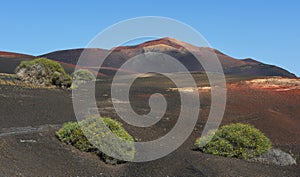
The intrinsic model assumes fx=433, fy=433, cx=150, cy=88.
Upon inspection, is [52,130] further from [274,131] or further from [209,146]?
[274,131]

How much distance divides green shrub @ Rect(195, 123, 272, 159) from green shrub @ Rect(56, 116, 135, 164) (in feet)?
8.33

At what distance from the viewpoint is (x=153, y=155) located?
40.4ft

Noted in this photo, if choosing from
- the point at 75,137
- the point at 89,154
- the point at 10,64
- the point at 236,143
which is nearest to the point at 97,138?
the point at 89,154

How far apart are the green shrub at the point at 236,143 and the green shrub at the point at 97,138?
254 centimetres

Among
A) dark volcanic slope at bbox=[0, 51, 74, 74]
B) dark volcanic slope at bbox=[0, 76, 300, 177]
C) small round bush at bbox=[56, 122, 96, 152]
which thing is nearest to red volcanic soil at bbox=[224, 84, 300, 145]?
dark volcanic slope at bbox=[0, 76, 300, 177]

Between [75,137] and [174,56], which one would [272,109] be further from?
[174,56]

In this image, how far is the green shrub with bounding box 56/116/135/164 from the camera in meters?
11.5

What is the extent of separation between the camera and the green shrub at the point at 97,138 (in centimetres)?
1151

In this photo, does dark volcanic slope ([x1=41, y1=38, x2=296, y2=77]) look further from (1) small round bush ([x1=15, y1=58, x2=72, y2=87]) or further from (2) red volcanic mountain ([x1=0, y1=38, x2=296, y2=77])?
(1) small round bush ([x1=15, y1=58, x2=72, y2=87])

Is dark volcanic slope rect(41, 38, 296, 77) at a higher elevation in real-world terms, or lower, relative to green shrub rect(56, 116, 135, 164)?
higher

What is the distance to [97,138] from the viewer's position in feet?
38.4

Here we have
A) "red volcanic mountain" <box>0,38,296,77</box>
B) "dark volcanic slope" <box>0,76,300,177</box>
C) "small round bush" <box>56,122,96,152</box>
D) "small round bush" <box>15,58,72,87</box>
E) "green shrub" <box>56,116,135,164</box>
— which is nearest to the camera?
"dark volcanic slope" <box>0,76,300,177</box>

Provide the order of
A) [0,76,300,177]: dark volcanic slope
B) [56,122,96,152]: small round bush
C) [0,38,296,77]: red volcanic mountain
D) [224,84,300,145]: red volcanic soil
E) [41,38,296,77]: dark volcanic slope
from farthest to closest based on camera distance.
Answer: [41,38,296,77]: dark volcanic slope < [0,38,296,77]: red volcanic mountain < [224,84,300,145]: red volcanic soil < [56,122,96,152]: small round bush < [0,76,300,177]: dark volcanic slope

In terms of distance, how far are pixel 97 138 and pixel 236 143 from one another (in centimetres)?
425
